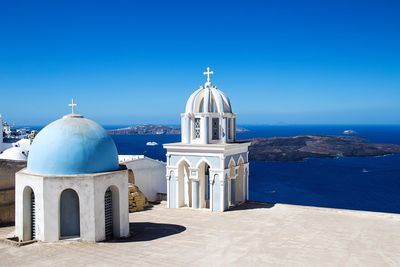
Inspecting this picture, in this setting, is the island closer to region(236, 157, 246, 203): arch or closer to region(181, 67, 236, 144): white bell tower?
region(236, 157, 246, 203): arch

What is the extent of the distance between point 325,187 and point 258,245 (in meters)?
60.5

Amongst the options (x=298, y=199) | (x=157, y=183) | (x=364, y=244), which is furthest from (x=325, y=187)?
(x=364, y=244)

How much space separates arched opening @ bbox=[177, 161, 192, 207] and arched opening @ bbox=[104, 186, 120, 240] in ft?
20.9

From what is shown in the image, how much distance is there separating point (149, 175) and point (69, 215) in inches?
388

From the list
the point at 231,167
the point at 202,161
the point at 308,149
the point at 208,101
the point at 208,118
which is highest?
the point at 208,101

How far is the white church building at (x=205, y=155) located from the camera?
20.5m

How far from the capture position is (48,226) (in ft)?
46.9

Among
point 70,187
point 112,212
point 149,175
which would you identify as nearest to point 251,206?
point 149,175

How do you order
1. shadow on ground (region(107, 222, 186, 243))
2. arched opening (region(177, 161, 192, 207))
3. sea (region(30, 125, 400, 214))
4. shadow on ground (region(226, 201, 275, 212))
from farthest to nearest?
sea (region(30, 125, 400, 214))
arched opening (region(177, 161, 192, 207))
shadow on ground (region(226, 201, 275, 212))
shadow on ground (region(107, 222, 186, 243))

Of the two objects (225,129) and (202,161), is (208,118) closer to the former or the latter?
(225,129)

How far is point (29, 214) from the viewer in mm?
14992

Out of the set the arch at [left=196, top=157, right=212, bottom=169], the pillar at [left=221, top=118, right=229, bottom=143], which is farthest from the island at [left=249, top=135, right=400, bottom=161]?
the arch at [left=196, top=157, right=212, bottom=169]

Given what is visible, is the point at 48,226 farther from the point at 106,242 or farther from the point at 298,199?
the point at 298,199

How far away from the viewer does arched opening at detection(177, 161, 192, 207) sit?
21.6 meters
